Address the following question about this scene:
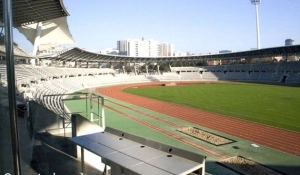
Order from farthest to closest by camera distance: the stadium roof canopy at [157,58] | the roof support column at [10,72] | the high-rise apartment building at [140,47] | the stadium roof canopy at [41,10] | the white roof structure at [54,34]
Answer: the high-rise apartment building at [140,47] < the stadium roof canopy at [157,58] < the white roof structure at [54,34] < the stadium roof canopy at [41,10] < the roof support column at [10,72]

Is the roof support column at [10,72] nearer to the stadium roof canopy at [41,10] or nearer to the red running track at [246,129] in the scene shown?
the red running track at [246,129]

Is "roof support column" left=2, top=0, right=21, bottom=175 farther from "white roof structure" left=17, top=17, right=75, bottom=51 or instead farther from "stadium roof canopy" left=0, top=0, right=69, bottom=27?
"white roof structure" left=17, top=17, right=75, bottom=51

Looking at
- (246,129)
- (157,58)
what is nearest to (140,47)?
(157,58)

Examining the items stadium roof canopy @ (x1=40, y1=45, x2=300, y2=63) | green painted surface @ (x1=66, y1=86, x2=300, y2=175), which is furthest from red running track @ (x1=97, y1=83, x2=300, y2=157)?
stadium roof canopy @ (x1=40, y1=45, x2=300, y2=63)

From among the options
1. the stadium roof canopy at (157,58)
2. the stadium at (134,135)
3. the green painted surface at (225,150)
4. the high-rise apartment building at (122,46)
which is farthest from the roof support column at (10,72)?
the high-rise apartment building at (122,46)

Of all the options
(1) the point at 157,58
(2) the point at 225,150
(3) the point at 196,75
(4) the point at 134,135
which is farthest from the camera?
(3) the point at 196,75

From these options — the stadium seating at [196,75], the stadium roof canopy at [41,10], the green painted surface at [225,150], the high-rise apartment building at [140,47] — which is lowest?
the green painted surface at [225,150]

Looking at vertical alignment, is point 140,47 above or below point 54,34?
above

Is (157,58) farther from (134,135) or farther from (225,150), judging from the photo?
(134,135)

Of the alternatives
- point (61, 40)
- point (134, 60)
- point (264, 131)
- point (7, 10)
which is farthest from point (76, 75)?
point (7, 10)

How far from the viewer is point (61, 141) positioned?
9.76m

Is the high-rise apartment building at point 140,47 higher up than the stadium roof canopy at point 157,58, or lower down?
higher up

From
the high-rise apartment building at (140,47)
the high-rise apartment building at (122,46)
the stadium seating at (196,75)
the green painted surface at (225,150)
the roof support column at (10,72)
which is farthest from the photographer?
the high-rise apartment building at (122,46)

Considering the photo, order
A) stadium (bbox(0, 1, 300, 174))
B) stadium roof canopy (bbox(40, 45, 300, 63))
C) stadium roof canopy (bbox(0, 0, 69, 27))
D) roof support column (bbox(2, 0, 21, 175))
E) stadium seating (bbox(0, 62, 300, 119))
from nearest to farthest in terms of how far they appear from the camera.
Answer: roof support column (bbox(2, 0, 21, 175))
stadium (bbox(0, 1, 300, 174))
stadium roof canopy (bbox(0, 0, 69, 27))
stadium seating (bbox(0, 62, 300, 119))
stadium roof canopy (bbox(40, 45, 300, 63))
